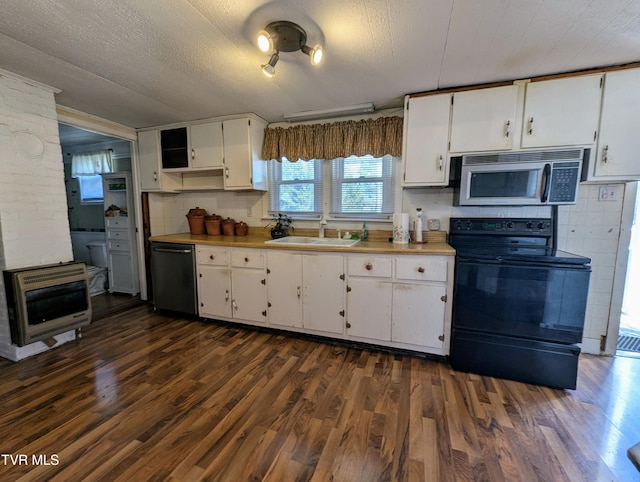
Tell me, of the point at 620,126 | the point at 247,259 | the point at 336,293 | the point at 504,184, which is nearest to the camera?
the point at 620,126

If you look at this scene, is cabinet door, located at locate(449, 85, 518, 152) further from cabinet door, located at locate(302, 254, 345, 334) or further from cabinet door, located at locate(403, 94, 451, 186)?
cabinet door, located at locate(302, 254, 345, 334)

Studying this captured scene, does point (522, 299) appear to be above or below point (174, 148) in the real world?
below

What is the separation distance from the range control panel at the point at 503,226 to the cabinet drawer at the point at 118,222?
13.7 ft

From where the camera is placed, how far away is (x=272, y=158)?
10.3 ft

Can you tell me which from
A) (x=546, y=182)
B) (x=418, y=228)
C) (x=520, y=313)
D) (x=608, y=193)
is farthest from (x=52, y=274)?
(x=608, y=193)

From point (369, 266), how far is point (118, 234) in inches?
145

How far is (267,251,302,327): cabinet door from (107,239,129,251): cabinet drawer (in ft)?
8.46

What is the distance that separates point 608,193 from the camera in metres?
2.27

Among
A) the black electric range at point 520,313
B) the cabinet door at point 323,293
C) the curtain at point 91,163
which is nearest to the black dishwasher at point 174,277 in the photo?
the cabinet door at point 323,293

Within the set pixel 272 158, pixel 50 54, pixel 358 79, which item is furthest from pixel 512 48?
pixel 50 54

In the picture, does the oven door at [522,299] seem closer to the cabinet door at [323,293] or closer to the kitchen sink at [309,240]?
the cabinet door at [323,293]

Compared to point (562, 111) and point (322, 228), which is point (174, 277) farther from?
point (562, 111)

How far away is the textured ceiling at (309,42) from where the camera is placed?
4.62 feet

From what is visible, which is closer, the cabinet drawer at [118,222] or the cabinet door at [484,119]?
the cabinet door at [484,119]
